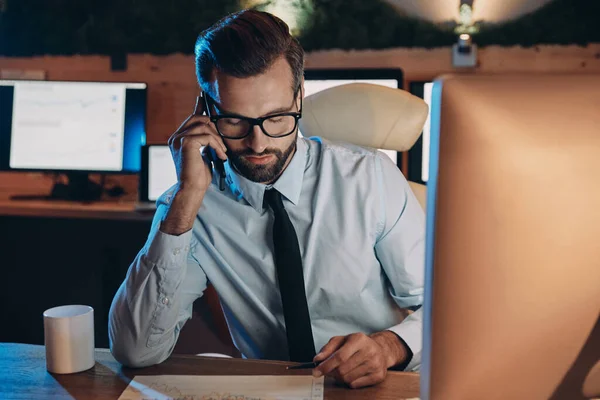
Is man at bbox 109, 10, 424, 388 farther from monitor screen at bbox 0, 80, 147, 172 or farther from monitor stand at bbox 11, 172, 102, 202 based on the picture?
monitor stand at bbox 11, 172, 102, 202

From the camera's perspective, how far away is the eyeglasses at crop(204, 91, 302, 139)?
1.25 m

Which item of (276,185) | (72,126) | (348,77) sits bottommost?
(276,185)

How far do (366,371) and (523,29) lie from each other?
2148 millimetres

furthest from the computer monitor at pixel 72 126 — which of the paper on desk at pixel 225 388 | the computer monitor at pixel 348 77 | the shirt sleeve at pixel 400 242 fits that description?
the paper on desk at pixel 225 388

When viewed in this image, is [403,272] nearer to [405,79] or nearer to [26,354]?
[26,354]

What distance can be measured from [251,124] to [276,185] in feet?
0.47

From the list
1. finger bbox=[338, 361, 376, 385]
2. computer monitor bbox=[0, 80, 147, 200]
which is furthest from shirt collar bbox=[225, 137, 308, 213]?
computer monitor bbox=[0, 80, 147, 200]

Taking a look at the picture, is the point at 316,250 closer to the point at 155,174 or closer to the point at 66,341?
the point at 66,341

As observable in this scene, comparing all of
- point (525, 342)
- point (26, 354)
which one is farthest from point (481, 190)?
point (26, 354)

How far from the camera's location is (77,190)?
2834 mm

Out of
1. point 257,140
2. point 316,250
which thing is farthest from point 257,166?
point 316,250

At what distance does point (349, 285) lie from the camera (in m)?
1.34

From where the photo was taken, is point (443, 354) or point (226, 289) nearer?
point (443, 354)

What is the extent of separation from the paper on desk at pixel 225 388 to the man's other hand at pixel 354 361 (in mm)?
35
